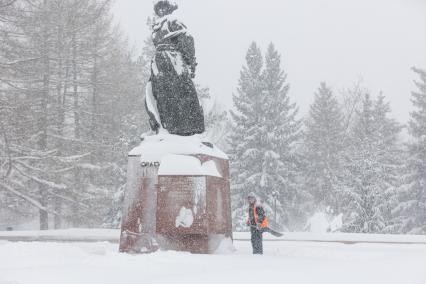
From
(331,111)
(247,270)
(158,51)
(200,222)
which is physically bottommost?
(247,270)

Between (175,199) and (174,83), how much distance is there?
238cm

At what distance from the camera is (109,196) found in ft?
81.2

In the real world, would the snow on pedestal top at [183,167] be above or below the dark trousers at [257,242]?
above

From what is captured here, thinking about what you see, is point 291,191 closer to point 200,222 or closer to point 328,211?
point 328,211

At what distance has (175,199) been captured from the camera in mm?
9047

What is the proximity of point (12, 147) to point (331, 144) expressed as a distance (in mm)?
22892

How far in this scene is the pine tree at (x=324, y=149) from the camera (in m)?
34.7

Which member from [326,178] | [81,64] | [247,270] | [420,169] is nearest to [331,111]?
[326,178]

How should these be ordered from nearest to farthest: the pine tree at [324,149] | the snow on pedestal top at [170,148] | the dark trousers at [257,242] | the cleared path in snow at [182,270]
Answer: the cleared path in snow at [182,270] → the snow on pedestal top at [170,148] → the dark trousers at [257,242] → the pine tree at [324,149]

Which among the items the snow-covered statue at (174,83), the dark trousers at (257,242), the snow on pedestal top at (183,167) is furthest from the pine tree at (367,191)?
the snow on pedestal top at (183,167)

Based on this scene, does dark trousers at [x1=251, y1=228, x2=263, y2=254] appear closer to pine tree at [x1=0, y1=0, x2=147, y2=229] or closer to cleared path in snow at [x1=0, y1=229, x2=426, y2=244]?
cleared path in snow at [x1=0, y1=229, x2=426, y2=244]

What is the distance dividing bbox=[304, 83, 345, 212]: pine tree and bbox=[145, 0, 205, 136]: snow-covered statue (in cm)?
2437

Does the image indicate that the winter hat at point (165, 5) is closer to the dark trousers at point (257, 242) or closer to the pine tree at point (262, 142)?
the dark trousers at point (257, 242)

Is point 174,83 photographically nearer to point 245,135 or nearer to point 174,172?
point 174,172
